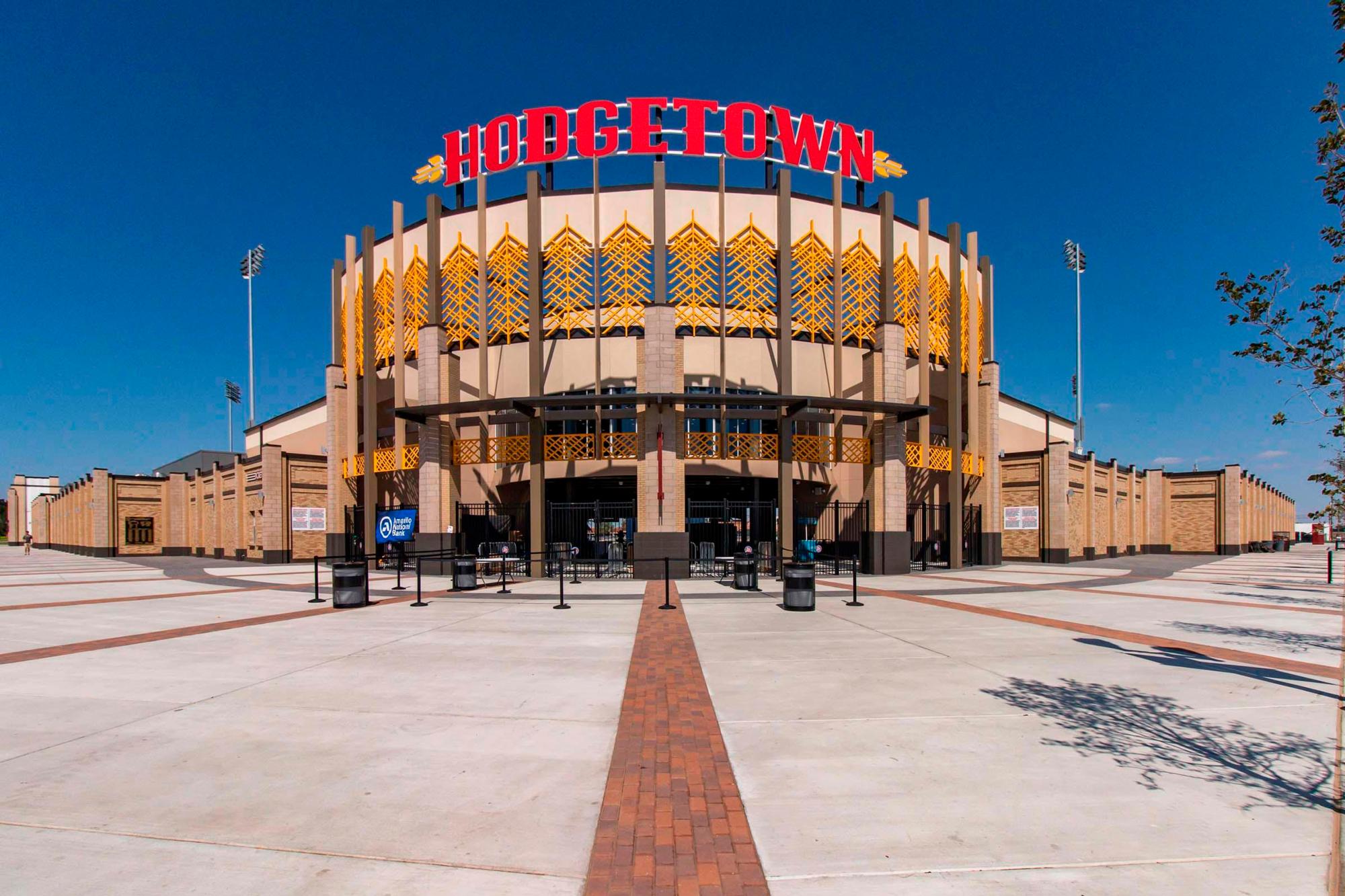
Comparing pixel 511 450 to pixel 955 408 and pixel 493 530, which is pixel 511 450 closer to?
pixel 493 530

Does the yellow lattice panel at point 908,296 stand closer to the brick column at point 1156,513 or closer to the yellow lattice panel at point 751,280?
the yellow lattice panel at point 751,280

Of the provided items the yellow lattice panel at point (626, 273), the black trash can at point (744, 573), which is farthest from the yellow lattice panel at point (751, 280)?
the black trash can at point (744, 573)

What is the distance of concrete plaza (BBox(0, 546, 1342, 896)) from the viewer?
12.8 ft

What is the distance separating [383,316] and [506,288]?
272 inches

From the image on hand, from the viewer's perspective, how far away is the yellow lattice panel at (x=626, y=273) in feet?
82.8

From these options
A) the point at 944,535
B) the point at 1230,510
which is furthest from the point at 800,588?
the point at 1230,510

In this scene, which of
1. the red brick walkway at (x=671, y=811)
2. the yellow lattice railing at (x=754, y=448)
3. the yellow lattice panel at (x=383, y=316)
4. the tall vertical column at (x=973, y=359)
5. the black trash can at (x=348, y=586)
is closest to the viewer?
the red brick walkway at (x=671, y=811)

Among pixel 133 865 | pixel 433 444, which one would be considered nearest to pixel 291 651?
pixel 133 865

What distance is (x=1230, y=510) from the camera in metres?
41.6

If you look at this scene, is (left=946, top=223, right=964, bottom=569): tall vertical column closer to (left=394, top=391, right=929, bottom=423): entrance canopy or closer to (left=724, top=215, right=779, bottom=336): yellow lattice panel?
(left=394, top=391, right=929, bottom=423): entrance canopy

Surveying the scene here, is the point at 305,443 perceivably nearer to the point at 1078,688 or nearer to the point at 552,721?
the point at 552,721

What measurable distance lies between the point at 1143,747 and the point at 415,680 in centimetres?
794

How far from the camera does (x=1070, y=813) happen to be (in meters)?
4.59

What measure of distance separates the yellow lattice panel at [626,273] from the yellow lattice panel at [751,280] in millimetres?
3205
